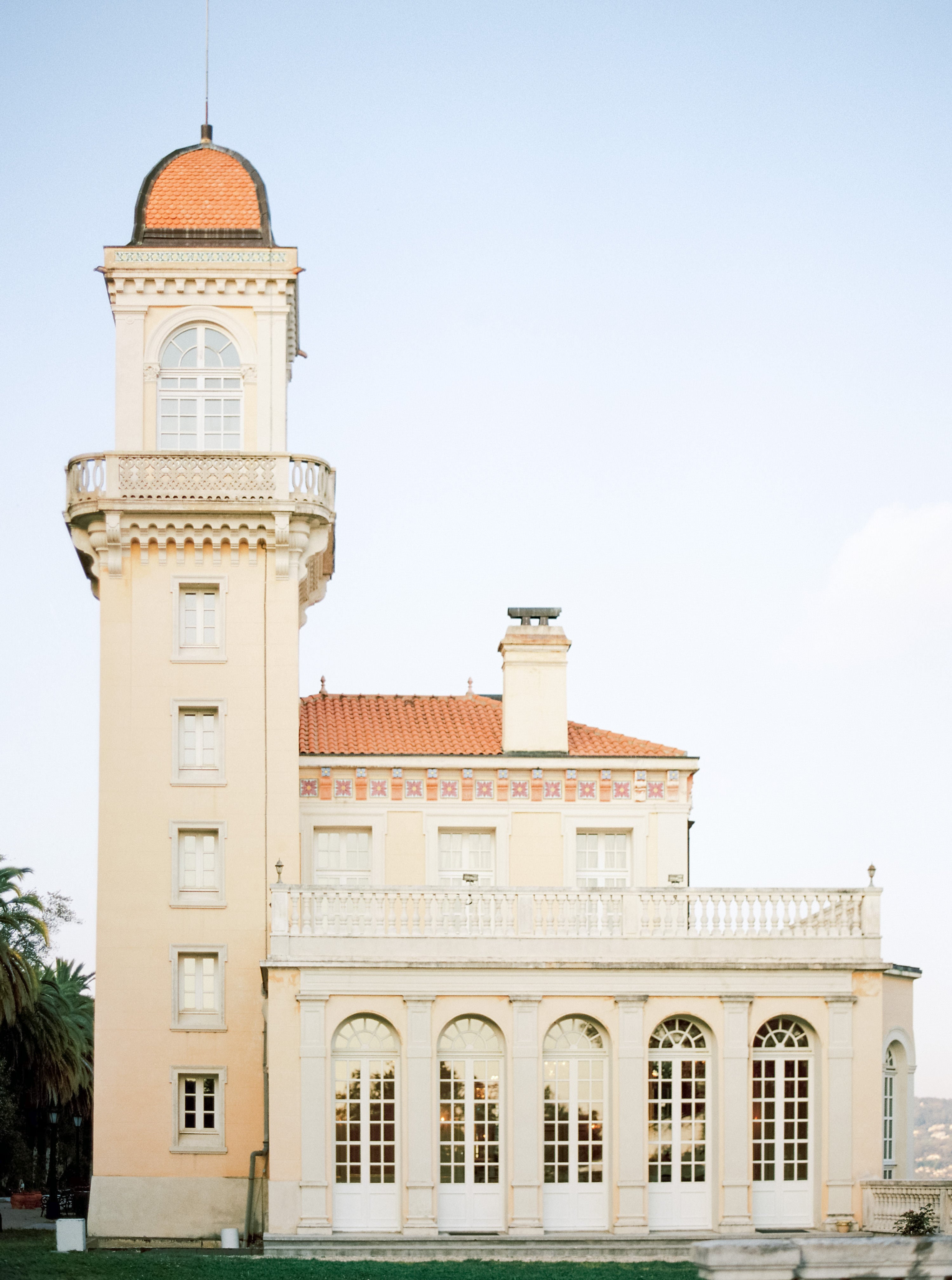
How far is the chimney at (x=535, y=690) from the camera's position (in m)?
39.2

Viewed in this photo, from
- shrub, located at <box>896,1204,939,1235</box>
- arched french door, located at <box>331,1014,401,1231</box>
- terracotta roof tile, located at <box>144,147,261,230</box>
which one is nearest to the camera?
shrub, located at <box>896,1204,939,1235</box>

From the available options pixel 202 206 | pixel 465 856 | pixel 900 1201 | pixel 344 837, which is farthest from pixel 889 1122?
pixel 202 206

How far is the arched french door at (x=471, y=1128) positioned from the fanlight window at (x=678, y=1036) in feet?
9.27

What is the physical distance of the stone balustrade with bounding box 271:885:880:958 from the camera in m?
31.9

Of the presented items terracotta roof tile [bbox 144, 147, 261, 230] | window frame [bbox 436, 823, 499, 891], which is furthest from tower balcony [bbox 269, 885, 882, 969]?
terracotta roof tile [bbox 144, 147, 261, 230]

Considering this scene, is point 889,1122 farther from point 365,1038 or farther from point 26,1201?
point 26,1201

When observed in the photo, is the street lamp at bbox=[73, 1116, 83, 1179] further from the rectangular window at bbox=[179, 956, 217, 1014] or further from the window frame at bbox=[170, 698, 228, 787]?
the window frame at bbox=[170, 698, 228, 787]

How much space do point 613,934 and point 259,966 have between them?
287 inches

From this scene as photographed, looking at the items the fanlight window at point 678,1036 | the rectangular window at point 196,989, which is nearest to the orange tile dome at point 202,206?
the rectangular window at point 196,989

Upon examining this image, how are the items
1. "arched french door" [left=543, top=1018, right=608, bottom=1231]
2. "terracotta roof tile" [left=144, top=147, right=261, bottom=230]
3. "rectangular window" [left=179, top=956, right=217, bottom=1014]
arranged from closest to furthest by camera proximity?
"arched french door" [left=543, top=1018, right=608, bottom=1231] → "rectangular window" [left=179, top=956, right=217, bottom=1014] → "terracotta roof tile" [left=144, top=147, right=261, bottom=230]

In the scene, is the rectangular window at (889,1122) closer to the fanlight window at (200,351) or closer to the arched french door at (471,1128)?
the arched french door at (471,1128)

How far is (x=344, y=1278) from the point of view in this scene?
2566 cm

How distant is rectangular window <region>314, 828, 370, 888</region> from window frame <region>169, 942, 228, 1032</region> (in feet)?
12.2

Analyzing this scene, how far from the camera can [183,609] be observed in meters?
36.1
